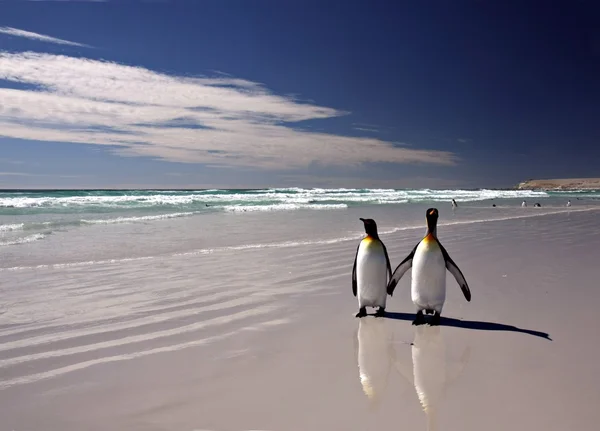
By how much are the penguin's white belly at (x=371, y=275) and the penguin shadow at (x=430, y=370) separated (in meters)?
0.75

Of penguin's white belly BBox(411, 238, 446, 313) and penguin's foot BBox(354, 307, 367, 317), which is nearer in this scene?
penguin's white belly BBox(411, 238, 446, 313)

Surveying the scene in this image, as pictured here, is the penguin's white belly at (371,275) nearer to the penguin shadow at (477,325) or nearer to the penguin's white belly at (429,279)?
the penguin shadow at (477,325)

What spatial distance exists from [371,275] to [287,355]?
1.52 m

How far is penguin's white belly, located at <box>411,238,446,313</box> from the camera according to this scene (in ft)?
15.2

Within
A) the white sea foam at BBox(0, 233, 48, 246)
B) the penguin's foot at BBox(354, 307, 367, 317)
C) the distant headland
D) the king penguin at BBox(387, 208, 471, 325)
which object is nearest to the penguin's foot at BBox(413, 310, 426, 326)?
the king penguin at BBox(387, 208, 471, 325)

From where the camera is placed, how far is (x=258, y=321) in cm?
468

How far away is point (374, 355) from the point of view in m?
3.71

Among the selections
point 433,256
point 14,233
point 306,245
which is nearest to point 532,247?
point 306,245

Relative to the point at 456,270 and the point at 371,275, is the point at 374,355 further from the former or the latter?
the point at 456,270

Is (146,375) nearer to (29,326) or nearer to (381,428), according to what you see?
(381,428)

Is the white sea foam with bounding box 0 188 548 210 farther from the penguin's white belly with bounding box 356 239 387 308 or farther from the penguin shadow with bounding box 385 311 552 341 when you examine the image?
the penguin shadow with bounding box 385 311 552 341

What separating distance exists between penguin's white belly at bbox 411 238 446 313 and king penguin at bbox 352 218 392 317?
0.34m

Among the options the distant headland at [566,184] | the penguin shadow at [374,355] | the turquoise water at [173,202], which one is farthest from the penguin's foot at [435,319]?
the distant headland at [566,184]

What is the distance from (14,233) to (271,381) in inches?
494
